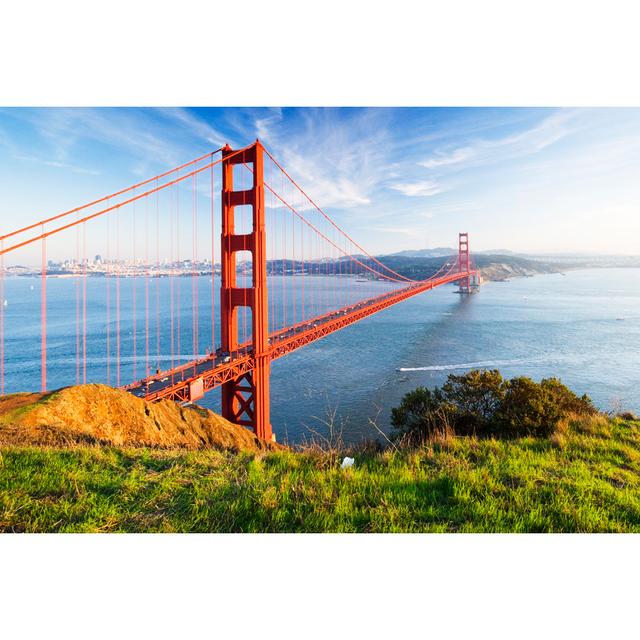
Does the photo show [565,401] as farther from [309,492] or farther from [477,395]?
[309,492]

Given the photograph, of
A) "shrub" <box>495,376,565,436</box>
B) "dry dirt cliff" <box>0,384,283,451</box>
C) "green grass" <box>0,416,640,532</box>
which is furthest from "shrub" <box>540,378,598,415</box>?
"dry dirt cliff" <box>0,384,283,451</box>

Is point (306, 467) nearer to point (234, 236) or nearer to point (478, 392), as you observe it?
point (478, 392)

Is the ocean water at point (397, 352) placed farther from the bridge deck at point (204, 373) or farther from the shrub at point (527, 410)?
the bridge deck at point (204, 373)

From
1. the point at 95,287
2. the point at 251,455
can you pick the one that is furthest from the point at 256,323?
the point at 95,287

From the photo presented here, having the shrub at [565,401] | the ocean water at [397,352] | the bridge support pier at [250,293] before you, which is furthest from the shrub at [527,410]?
the bridge support pier at [250,293]

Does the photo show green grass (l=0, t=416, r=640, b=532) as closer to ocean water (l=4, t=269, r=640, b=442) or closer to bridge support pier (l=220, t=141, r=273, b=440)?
ocean water (l=4, t=269, r=640, b=442)

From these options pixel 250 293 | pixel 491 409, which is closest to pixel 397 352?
pixel 250 293
